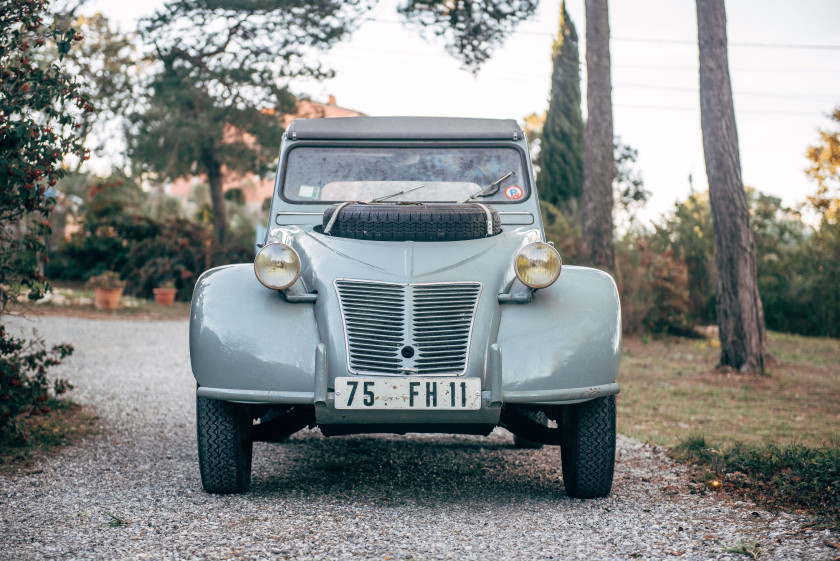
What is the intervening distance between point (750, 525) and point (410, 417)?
4.92ft

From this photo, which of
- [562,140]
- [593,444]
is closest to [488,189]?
[593,444]

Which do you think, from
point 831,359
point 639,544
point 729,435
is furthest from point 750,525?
point 831,359

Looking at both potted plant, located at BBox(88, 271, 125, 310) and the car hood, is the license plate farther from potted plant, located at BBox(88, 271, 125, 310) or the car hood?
potted plant, located at BBox(88, 271, 125, 310)

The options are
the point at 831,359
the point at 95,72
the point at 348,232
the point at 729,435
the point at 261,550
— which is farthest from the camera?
the point at 95,72

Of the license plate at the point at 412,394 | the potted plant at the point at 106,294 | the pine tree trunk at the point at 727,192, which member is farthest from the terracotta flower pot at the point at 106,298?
the license plate at the point at 412,394

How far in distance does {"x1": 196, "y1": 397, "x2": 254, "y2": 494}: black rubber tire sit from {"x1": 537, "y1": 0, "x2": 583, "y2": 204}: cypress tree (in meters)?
24.1

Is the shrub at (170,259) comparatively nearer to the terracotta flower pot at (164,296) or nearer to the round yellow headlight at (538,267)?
the terracotta flower pot at (164,296)

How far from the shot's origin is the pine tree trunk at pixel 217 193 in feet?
77.1

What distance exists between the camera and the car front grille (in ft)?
12.0

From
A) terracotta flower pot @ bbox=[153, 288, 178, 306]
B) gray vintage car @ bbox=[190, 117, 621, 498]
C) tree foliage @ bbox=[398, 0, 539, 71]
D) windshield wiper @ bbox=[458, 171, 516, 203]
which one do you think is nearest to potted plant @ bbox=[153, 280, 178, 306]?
terracotta flower pot @ bbox=[153, 288, 178, 306]

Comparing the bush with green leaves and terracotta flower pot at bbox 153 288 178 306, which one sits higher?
the bush with green leaves

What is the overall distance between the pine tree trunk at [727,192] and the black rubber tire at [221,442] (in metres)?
7.68

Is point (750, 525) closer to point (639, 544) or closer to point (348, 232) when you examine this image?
point (639, 544)

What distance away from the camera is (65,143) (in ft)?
16.4
